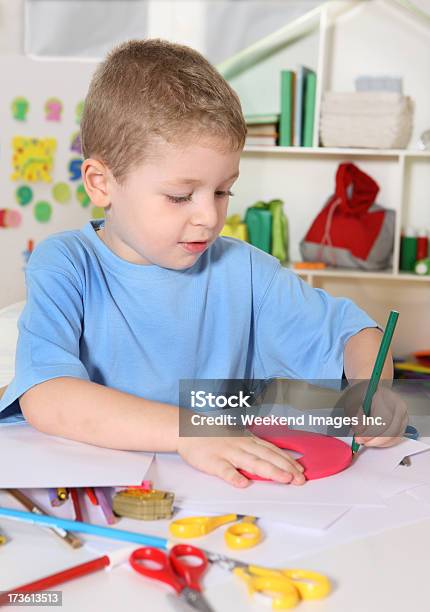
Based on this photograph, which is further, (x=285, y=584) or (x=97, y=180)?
(x=97, y=180)

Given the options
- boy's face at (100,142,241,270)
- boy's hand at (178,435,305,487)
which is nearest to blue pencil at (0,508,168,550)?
boy's hand at (178,435,305,487)

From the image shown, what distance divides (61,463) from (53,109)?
2.68 metres

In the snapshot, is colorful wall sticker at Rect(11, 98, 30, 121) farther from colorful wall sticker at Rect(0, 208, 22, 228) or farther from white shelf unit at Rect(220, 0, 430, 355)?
white shelf unit at Rect(220, 0, 430, 355)

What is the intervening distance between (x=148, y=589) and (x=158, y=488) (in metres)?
0.17

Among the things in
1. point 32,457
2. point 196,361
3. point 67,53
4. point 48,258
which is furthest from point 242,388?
point 67,53

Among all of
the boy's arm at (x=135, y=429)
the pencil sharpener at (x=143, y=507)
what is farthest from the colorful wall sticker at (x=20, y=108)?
the pencil sharpener at (x=143, y=507)

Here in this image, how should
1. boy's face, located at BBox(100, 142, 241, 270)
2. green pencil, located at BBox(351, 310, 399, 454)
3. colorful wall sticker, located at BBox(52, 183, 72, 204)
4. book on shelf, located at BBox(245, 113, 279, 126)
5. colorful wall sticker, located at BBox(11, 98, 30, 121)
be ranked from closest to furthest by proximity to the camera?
green pencil, located at BBox(351, 310, 399, 454) < boy's face, located at BBox(100, 142, 241, 270) < colorful wall sticker, located at BBox(11, 98, 30, 121) < colorful wall sticker, located at BBox(52, 183, 72, 204) < book on shelf, located at BBox(245, 113, 279, 126)

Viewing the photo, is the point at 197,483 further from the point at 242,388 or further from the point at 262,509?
the point at 242,388

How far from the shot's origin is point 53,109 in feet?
10.5

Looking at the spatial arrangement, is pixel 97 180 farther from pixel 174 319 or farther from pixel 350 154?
pixel 350 154

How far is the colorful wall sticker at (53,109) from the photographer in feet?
10.4

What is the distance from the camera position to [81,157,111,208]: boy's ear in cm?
98

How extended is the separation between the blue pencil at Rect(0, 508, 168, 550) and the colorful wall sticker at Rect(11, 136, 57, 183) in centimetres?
271

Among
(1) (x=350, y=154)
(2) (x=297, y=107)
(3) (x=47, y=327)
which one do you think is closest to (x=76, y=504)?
(3) (x=47, y=327)
